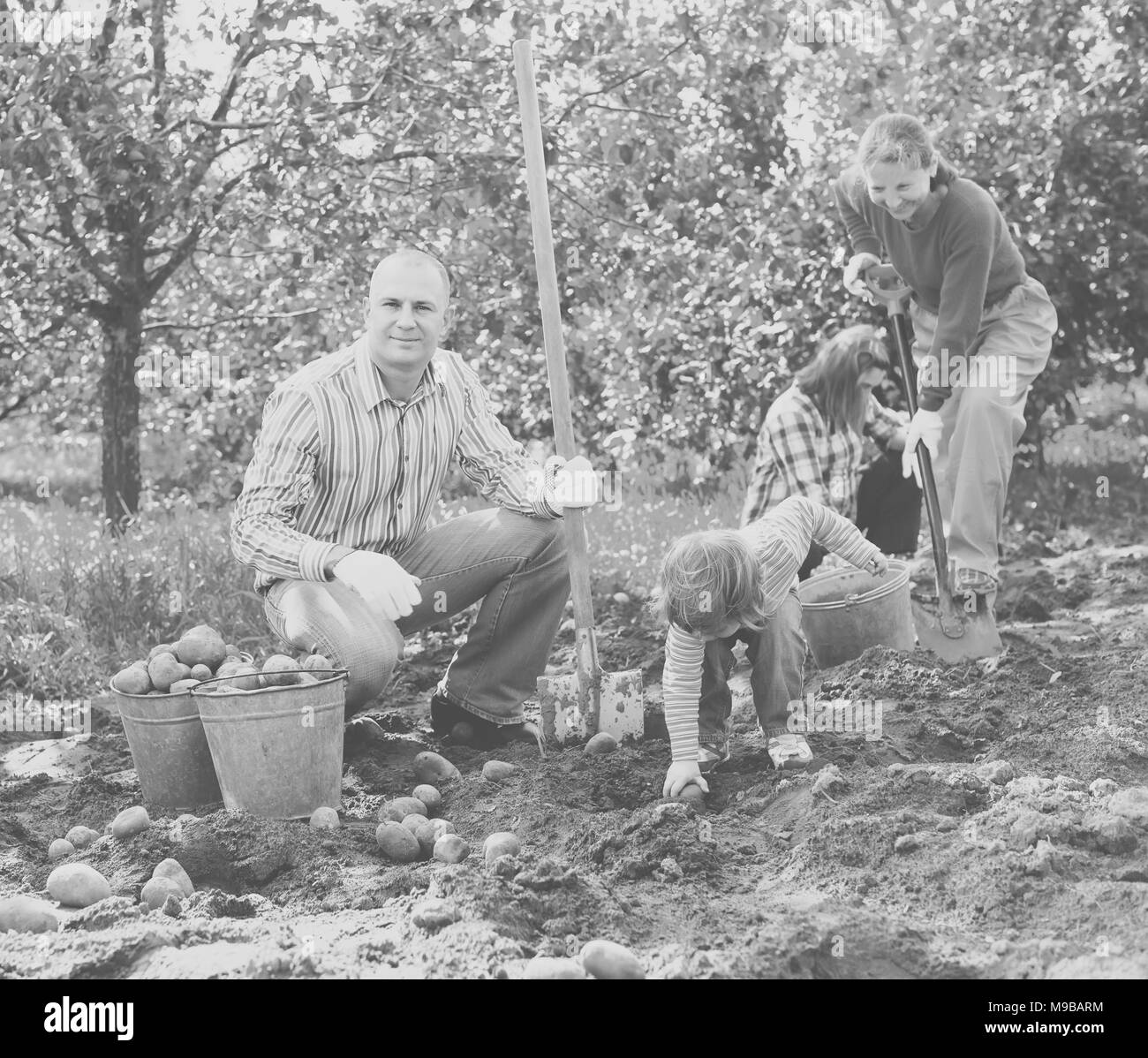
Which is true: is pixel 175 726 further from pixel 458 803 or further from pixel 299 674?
pixel 458 803

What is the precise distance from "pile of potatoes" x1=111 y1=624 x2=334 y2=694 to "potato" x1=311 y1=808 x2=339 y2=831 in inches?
11.4

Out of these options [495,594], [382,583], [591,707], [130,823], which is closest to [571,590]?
[495,594]

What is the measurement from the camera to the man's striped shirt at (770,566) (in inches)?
124

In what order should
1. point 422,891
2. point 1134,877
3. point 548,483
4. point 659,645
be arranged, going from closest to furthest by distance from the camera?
point 1134,877 < point 422,891 < point 548,483 < point 659,645

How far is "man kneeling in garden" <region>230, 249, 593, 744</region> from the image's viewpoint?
10.9 feet

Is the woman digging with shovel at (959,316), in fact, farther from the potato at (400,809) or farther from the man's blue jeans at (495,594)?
the potato at (400,809)

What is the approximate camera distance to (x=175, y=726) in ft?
10.4

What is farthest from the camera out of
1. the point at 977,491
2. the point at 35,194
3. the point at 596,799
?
the point at 35,194

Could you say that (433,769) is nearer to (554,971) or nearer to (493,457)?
(493,457)

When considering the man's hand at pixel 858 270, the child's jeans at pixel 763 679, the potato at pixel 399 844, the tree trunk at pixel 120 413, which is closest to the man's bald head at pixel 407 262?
the child's jeans at pixel 763 679

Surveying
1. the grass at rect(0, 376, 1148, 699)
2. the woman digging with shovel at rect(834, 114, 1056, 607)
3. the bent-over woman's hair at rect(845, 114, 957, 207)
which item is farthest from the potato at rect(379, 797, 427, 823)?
the bent-over woman's hair at rect(845, 114, 957, 207)
